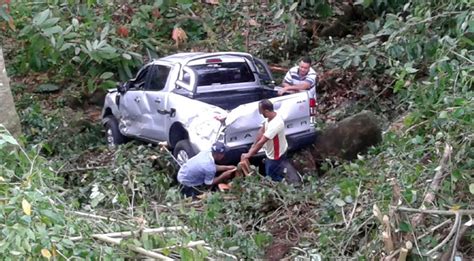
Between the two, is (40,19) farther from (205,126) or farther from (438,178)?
(438,178)

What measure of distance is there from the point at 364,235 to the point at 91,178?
14.1 ft

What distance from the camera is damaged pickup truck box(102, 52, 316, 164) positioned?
424 inches

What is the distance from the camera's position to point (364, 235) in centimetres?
675

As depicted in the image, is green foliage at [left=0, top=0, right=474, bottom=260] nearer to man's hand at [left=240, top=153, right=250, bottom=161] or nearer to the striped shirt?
the striped shirt

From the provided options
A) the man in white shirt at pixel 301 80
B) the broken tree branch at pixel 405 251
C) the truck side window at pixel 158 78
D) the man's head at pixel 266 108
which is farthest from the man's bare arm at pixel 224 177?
the broken tree branch at pixel 405 251

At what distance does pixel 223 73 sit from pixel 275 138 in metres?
1.93

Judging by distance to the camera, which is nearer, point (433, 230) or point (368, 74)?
point (433, 230)

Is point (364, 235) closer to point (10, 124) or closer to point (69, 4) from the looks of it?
point (10, 124)

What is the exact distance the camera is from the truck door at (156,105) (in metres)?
11.7

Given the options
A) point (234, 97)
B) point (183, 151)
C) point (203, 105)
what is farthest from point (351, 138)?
point (183, 151)

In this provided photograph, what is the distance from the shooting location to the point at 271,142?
1040 centimetres

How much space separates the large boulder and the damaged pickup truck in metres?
0.27

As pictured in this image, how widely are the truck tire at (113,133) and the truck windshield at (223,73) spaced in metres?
2.04

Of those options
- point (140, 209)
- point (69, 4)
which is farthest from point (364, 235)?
point (69, 4)
